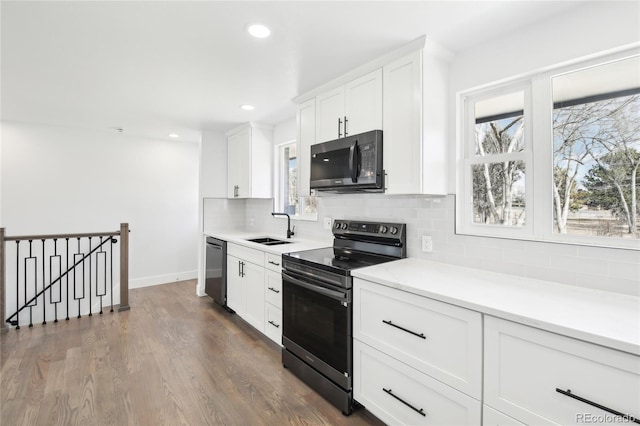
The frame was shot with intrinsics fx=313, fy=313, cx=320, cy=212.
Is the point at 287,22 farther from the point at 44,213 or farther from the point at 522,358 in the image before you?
the point at 44,213

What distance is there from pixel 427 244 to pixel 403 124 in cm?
88

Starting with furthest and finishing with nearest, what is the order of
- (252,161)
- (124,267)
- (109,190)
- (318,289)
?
(109,190), (252,161), (124,267), (318,289)

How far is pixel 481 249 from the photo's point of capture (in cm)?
202

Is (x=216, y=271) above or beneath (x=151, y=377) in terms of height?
above

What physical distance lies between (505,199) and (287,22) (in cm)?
173

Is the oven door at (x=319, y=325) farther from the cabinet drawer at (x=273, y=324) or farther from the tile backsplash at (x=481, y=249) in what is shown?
the tile backsplash at (x=481, y=249)

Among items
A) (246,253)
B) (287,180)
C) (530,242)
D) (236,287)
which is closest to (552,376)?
(530,242)

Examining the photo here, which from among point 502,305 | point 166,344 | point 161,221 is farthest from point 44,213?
point 502,305

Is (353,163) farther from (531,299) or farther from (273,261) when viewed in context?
(531,299)

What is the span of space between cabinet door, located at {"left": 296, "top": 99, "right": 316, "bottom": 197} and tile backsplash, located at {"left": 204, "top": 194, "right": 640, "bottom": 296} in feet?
1.25

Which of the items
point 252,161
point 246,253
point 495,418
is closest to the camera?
point 495,418

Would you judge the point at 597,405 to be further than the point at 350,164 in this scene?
No

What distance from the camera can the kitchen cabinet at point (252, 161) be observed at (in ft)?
13.3

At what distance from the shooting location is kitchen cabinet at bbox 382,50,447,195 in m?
2.00
